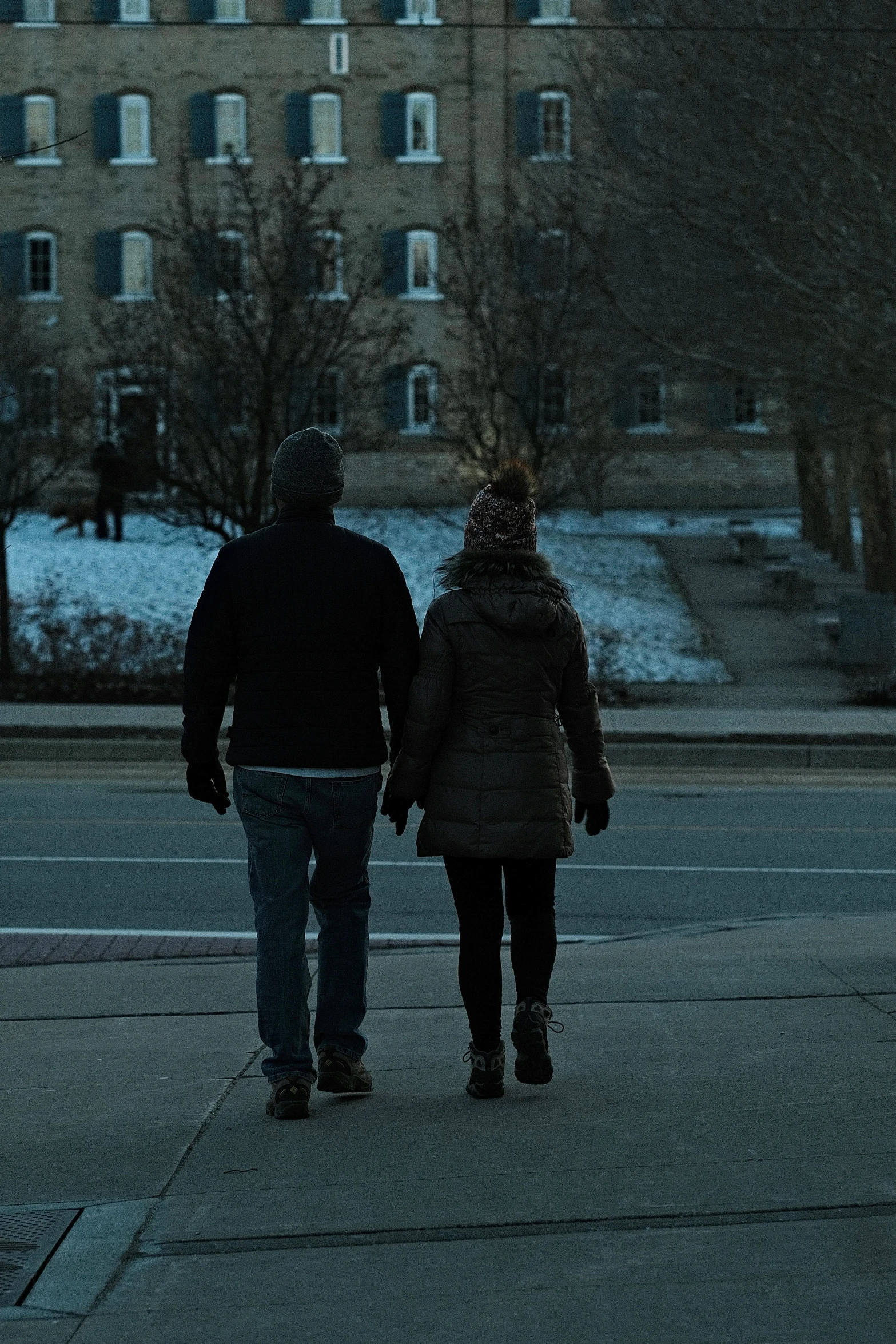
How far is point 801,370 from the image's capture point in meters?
24.8

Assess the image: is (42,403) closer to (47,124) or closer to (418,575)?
(418,575)

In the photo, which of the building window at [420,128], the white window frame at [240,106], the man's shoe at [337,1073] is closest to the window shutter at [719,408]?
the building window at [420,128]

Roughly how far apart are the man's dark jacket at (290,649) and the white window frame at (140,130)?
153 ft

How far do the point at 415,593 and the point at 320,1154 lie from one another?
23.4 m

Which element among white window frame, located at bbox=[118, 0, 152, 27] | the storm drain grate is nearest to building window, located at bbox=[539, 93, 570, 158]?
white window frame, located at bbox=[118, 0, 152, 27]

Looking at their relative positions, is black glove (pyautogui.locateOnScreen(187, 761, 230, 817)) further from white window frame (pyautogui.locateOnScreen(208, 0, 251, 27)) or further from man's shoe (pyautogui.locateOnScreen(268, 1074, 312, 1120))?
white window frame (pyautogui.locateOnScreen(208, 0, 251, 27))

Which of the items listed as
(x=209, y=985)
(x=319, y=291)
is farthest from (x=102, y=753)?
(x=209, y=985)

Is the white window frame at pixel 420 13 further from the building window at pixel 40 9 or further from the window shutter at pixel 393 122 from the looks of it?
the building window at pixel 40 9

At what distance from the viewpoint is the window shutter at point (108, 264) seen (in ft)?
162

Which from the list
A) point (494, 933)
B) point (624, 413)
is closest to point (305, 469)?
point (494, 933)

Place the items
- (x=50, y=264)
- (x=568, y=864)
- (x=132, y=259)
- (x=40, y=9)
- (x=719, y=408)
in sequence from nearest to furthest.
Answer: (x=568, y=864) → (x=719, y=408) → (x=40, y=9) → (x=132, y=259) → (x=50, y=264)

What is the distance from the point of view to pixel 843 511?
39.2 m

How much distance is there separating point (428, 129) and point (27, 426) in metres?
28.8

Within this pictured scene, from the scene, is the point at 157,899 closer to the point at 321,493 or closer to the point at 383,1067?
the point at 383,1067
